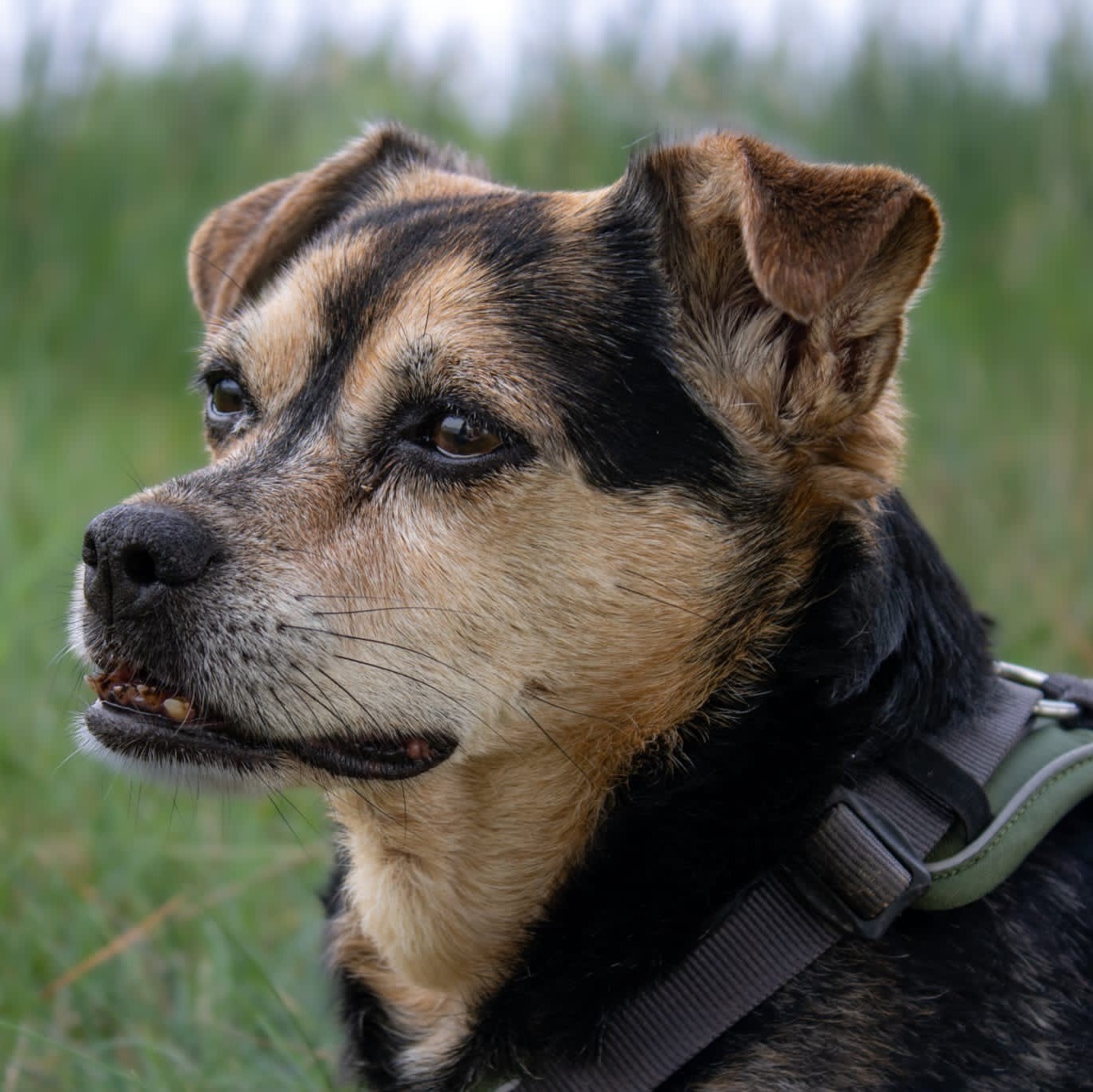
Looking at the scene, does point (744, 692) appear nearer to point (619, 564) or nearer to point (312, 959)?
point (619, 564)

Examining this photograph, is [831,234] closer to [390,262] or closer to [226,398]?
[390,262]

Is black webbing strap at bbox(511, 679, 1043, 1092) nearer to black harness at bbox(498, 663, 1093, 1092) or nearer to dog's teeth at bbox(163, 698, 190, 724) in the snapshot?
black harness at bbox(498, 663, 1093, 1092)

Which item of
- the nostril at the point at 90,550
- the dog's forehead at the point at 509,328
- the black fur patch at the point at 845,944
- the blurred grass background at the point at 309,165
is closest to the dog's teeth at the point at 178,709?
the nostril at the point at 90,550

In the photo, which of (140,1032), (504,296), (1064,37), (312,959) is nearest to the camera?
(504,296)

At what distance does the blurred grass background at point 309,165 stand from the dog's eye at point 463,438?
6.07 ft

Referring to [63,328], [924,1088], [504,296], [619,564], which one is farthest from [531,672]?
[63,328]

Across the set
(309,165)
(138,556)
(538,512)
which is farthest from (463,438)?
(309,165)

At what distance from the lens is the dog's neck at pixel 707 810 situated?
2416 mm

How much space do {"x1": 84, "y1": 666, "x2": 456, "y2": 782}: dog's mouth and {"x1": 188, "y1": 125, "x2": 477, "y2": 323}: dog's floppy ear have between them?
4.60 feet

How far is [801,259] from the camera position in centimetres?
237

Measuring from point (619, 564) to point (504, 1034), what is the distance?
2.98 feet

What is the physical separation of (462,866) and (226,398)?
1.28 metres

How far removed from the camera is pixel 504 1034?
2.50 m

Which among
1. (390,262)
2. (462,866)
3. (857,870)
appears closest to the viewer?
(857,870)
